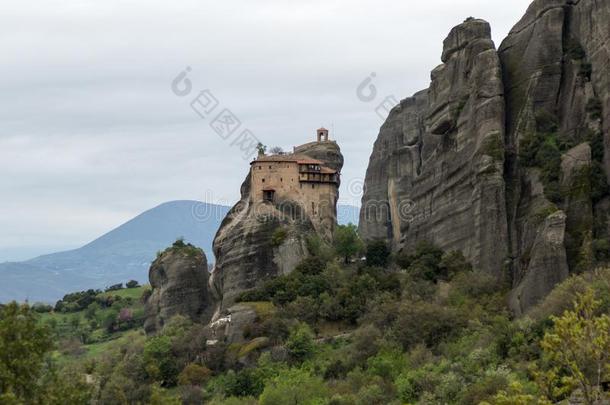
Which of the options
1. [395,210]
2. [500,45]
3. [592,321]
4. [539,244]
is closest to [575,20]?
[500,45]

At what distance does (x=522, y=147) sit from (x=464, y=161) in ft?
17.6

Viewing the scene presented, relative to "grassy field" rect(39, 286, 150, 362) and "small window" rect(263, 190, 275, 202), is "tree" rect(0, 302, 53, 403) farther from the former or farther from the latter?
"grassy field" rect(39, 286, 150, 362)

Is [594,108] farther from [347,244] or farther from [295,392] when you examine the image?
[347,244]

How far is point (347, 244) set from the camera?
102812 millimetres

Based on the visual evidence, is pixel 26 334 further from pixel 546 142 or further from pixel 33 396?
pixel 546 142

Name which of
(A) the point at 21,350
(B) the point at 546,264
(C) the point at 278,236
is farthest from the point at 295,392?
(A) the point at 21,350

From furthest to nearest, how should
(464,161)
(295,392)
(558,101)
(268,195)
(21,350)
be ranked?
(268,195) < (464,161) < (558,101) < (295,392) < (21,350)

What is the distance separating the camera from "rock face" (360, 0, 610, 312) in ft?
252

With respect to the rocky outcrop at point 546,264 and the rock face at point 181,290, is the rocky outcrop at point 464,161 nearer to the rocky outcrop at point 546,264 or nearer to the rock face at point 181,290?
the rocky outcrop at point 546,264

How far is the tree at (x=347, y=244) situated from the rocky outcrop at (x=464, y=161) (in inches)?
150

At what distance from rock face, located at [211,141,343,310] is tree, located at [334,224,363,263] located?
2.75 meters

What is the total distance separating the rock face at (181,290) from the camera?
352 feet

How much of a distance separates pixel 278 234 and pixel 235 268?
4.74 meters

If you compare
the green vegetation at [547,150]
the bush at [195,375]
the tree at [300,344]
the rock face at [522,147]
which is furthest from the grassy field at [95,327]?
the green vegetation at [547,150]
